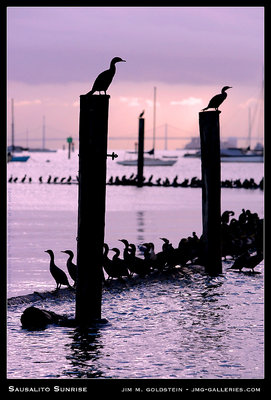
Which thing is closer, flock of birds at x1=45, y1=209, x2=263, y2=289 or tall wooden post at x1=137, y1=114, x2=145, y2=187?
flock of birds at x1=45, y1=209, x2=263, y2=289

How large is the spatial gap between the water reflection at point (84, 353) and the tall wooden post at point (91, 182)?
80 centimetres

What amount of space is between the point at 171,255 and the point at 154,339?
5.57 metres

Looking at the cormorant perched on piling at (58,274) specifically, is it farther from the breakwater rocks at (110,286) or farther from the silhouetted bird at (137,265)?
the silhouetted bird at (137,265)

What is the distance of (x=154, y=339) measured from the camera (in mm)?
11164

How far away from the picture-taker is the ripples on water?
381 inches

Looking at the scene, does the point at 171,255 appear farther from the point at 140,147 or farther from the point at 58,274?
the point at 140,147

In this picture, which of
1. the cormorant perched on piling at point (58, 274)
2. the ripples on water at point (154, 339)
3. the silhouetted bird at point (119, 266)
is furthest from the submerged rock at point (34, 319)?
the silhouetted bird at point (119, 266)

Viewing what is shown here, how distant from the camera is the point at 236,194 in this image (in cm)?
5078

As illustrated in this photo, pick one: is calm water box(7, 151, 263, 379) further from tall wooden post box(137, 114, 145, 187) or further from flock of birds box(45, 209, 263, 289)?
tall wooden post box(137, 114, 145, 187)

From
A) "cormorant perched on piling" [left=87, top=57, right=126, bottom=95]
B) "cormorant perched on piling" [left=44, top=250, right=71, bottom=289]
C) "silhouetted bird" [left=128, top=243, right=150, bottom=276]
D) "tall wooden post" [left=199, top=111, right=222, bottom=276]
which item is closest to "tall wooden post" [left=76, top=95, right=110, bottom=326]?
"cormorant perched on piling" [left=87, top=57, right=126, bottom=95]

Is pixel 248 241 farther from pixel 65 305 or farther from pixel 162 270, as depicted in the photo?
pixel 65 305

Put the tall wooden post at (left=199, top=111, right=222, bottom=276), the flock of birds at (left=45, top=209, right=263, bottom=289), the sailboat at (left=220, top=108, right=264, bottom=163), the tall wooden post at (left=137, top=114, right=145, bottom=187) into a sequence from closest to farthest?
the flock of birds at (left=45, top=209, right=263, bottom=289), the tall wooden post at (left=199, top=111, right=222, bottom=276), the tall wooden post at (left=137, top=114, right=145, bottom=187), the sailboat at (left=220, top=108, right=264, bottom=163)

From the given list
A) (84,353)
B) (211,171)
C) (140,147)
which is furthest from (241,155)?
(84,353)
